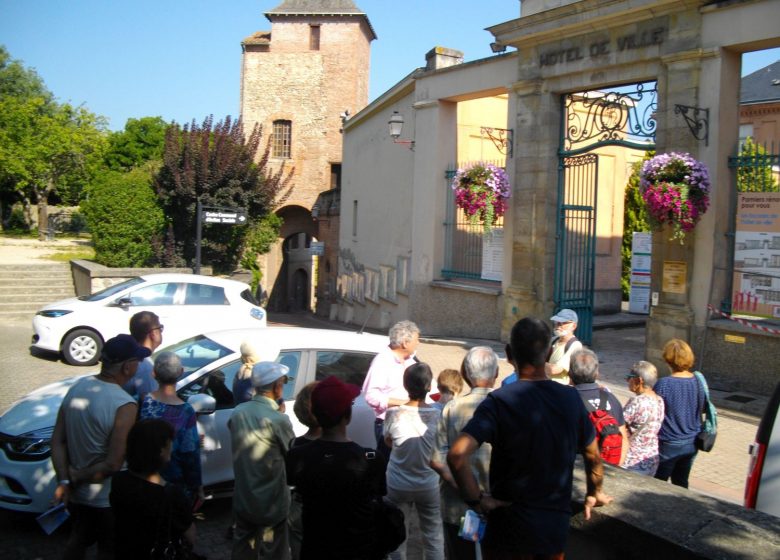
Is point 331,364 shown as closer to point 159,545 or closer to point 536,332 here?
point 159,545

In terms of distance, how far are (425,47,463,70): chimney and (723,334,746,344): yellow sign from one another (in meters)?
8.65

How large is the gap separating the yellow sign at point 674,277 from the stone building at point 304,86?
24.3 m

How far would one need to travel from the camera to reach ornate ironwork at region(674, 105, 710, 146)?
10454 mm

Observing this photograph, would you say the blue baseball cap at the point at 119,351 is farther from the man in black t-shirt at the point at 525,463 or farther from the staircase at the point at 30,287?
the staircase at the point at 30,287

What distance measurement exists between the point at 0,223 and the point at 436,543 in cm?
3838

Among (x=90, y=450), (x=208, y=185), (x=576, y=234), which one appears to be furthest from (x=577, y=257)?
(x=208, y=185)

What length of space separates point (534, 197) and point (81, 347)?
8.09 m

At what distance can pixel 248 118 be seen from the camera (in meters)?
34.5

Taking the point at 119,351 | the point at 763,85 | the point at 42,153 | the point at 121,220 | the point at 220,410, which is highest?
the point at 763,85

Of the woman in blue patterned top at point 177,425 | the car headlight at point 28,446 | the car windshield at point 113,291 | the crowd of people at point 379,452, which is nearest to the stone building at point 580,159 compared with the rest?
the crowd of people at point 379,452

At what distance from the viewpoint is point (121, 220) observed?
1972 cm

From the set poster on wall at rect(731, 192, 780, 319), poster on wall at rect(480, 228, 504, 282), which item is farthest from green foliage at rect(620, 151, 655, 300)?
poster on wall at rect(731, 192, 780, 319)

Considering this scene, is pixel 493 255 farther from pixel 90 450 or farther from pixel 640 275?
pixel 90 450

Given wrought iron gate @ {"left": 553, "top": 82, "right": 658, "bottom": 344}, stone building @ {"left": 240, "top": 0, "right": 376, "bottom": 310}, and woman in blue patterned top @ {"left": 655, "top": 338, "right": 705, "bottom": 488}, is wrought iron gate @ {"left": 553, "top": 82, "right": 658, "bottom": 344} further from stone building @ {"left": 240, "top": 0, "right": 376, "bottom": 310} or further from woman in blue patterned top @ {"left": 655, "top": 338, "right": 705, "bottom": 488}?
stone building @ {"left": 240, "top": 0, "right": 376, "bottom": 310}
